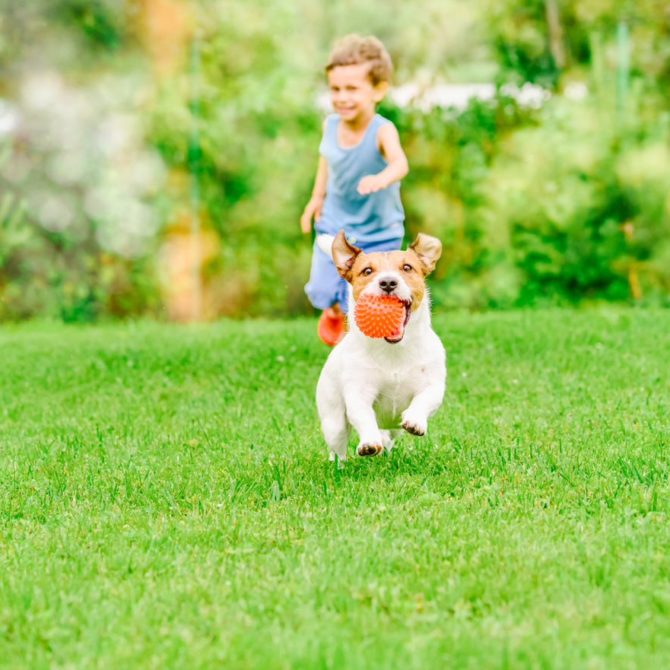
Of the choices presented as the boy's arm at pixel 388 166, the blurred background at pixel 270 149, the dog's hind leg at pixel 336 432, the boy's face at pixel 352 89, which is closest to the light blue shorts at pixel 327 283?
the boy's arm at pixel 388 166

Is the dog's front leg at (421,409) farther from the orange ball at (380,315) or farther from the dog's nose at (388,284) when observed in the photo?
the dog's nose at (388,284)

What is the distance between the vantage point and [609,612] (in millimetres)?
3354

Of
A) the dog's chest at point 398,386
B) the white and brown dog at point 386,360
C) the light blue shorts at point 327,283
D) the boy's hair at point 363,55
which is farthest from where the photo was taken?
the light blue shorts at point 327,283

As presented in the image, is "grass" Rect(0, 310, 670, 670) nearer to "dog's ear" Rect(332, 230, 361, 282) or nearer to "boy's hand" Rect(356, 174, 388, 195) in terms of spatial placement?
"dog's ear" Rect(332, 230, 361, 282)

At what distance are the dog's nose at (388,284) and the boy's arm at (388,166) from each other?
1.32 m

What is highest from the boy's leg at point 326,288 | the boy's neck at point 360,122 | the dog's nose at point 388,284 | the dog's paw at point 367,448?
the boy's neck at point 360,122

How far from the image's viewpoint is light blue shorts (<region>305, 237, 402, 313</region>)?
718 centimetres

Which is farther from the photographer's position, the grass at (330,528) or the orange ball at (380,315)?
the orange ball at (380,315)

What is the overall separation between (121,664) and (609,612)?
4.26 ft

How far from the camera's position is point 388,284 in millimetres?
4625

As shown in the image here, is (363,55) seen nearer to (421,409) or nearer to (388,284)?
(388,284)

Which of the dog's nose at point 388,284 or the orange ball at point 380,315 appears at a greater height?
the dog's nose at point 388,284

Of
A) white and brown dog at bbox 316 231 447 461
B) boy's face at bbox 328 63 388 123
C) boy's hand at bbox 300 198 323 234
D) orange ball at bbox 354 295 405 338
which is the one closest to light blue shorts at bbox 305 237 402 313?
boy's hand at bbox 300 198 323 234

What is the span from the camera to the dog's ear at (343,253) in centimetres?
491
